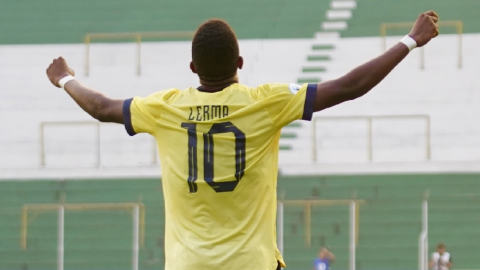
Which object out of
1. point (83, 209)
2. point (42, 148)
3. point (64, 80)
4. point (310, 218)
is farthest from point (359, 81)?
point (42, 148)

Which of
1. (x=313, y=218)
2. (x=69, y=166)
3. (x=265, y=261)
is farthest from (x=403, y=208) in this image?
(x=265, y=261)

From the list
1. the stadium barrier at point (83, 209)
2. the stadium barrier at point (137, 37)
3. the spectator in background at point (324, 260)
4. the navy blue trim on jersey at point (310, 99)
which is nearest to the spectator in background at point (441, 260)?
the spectator in background at point (324, 260)

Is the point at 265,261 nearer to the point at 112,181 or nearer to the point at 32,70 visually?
the point at 112,181

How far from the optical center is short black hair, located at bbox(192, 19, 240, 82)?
3.00 metres

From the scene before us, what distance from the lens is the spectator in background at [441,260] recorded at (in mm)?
13367

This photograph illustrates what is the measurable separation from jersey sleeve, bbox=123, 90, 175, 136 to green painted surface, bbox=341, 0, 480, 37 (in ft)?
48.8

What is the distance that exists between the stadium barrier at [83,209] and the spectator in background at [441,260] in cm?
381

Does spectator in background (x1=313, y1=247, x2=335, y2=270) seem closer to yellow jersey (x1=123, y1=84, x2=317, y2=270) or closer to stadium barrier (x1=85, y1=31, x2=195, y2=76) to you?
stadium barrier (x1=85, y1=31, x2=195, y2=76)

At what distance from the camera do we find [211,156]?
121 inches

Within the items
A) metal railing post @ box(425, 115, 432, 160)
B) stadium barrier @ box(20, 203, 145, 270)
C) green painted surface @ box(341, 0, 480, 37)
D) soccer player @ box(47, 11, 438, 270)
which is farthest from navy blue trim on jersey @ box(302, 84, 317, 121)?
green painted surface @ box(341, 0, 480, 37)

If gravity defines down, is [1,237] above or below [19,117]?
below

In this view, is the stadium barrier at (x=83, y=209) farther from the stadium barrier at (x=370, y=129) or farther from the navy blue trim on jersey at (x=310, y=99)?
the navy blue trim on jersey at (x=310, y=99)

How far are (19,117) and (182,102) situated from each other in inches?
595

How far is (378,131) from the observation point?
653 inches
